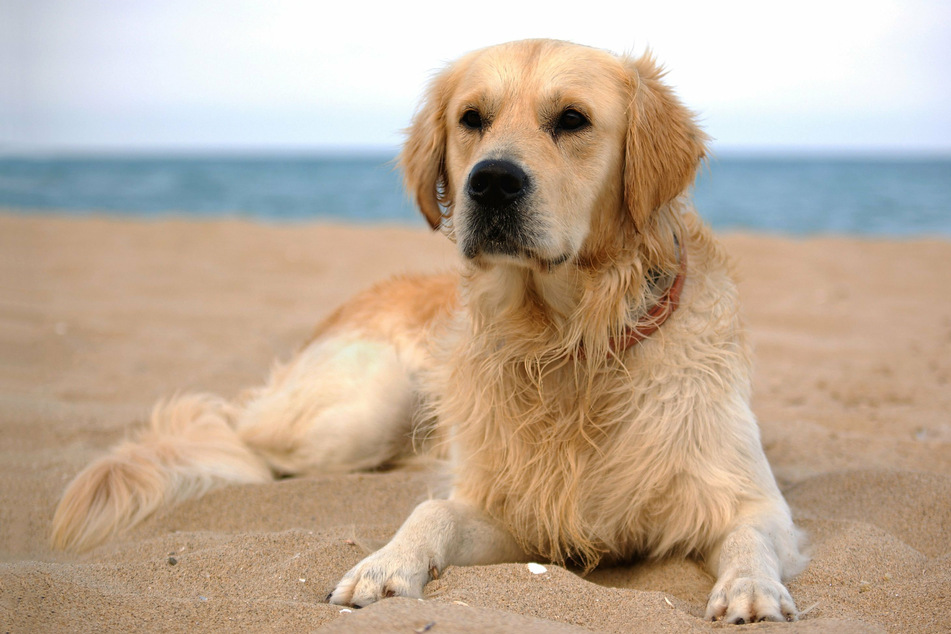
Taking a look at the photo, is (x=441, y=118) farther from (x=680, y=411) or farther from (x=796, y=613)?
(x=796, y=613)

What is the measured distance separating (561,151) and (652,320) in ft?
1.90

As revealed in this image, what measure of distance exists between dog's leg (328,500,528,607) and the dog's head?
788 millimetres

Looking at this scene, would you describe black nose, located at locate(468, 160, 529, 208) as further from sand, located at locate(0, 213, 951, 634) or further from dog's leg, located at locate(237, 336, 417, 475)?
dog's leg, located at locate(237, 336, 417, 475)

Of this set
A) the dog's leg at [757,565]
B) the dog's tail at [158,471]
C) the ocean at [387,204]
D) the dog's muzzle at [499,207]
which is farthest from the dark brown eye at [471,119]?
the ocean at [387,204]

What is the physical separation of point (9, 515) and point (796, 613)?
8.73 ft

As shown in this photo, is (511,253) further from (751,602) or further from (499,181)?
(751,602)

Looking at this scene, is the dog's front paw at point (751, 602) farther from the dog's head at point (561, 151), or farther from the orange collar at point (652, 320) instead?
the dog's head at point (561, 151)

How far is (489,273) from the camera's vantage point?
2.50 metres

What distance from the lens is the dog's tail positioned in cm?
274

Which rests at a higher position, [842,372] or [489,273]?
[489,273]

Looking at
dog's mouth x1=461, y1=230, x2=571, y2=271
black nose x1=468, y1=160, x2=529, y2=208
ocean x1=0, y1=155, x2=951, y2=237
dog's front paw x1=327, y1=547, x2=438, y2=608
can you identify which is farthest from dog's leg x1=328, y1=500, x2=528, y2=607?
ocean x1=0, y1=155, x2=951, y2=237

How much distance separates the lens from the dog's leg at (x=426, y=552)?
1.96 meters

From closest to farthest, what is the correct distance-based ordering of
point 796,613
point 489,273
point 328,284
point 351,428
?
point 796,613, point 489,273, point 351,428, point 328,284

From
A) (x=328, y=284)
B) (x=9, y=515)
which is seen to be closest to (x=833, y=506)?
(x=9, y=515)
